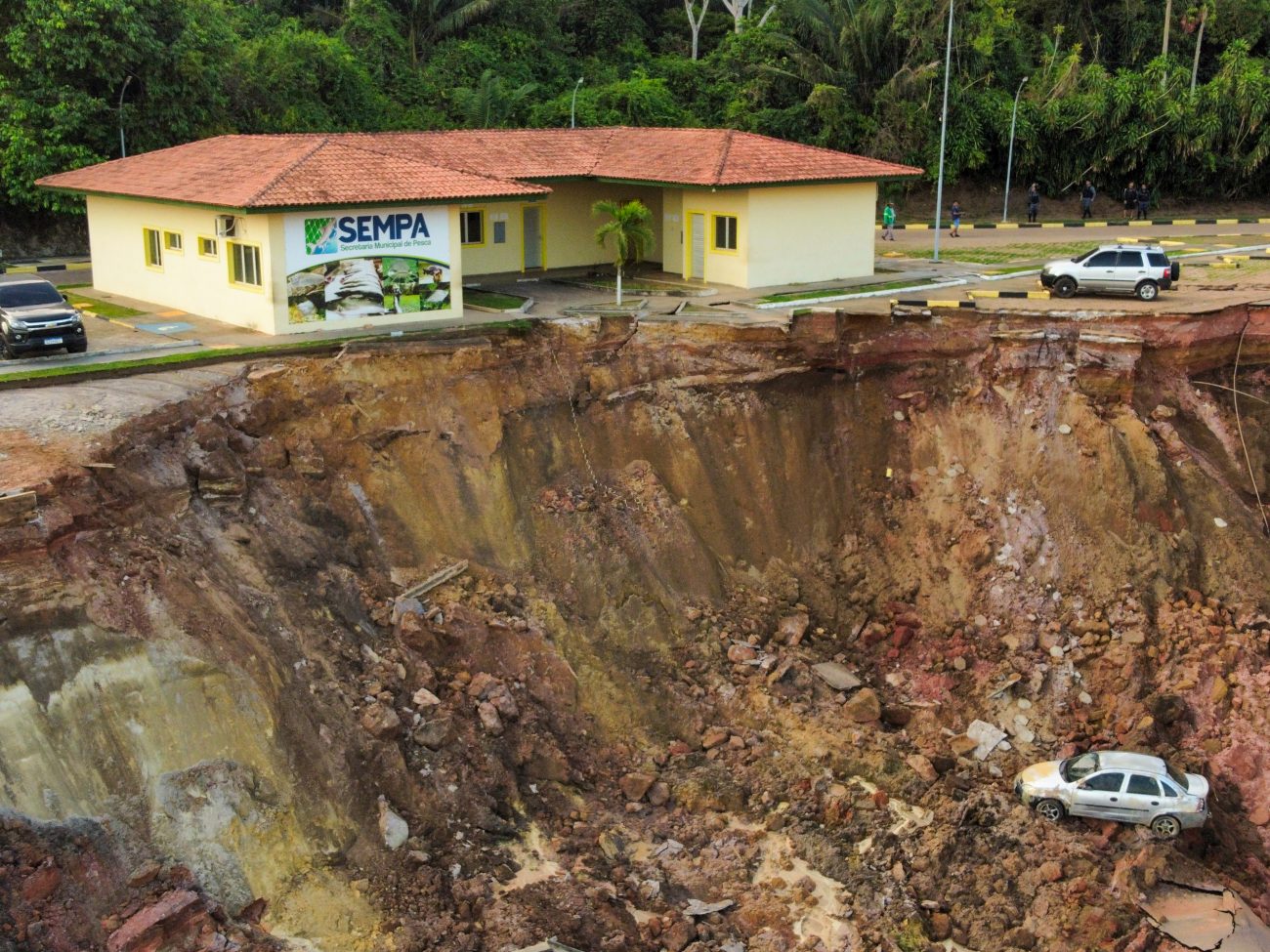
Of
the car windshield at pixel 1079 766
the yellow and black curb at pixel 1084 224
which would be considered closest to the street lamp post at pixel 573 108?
the yellow and black curb at pixel 1084 224

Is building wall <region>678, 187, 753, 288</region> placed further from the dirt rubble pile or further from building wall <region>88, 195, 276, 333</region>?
building wall <region>88, 195, 276, 333</region>

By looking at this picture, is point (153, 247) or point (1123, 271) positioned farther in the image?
point (153, 247)

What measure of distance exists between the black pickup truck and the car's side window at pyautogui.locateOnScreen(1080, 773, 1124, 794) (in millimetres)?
21688

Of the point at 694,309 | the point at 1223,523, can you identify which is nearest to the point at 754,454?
the point at 694,309

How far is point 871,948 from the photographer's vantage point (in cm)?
2091

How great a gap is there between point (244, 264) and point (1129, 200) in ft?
115

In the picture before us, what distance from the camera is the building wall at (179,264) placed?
30.8 meters

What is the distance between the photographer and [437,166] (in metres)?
34.1

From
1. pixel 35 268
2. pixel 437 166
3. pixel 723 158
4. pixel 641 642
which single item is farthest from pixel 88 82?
pixel 641 642

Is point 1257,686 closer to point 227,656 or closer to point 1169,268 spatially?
point 1169,268

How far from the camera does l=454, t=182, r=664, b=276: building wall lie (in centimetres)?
3916

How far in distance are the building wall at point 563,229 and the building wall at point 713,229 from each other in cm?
194

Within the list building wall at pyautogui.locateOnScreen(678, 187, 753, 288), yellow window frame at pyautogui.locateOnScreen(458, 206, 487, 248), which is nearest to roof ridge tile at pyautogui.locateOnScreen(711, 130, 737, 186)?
building wall at pyautogui.locateOnScreen(678, 187, 753, 288)

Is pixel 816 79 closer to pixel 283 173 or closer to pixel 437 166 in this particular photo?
pixel 437 166
